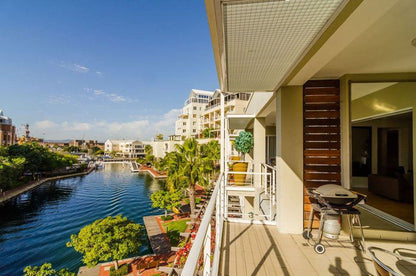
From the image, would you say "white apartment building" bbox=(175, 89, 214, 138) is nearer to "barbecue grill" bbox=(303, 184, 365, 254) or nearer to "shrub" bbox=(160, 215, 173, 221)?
"shrub" bbox=(160, 215, 173, 221)

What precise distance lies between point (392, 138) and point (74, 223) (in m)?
20.5

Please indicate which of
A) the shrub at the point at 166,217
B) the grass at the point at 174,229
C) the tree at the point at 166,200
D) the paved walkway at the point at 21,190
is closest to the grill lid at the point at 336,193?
the grass at the point at 174,229

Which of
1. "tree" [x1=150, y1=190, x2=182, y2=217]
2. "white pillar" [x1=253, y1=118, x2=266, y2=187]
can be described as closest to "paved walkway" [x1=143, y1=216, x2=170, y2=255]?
"tree" [x1=150, y1=190, x2=182, y2=217]

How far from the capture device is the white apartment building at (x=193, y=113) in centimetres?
4291

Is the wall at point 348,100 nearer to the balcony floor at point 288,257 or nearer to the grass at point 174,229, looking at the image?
the balcony floor at point 288,257

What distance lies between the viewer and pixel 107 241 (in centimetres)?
899

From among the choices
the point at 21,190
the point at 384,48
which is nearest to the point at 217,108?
the point at 21,190

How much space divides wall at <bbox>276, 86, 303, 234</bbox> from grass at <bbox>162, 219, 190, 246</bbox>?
9.37 metres

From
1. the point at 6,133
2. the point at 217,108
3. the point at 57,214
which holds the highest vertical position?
the point at 217,108

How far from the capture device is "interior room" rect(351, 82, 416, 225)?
352cm

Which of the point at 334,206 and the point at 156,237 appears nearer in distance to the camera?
the point at 334,206

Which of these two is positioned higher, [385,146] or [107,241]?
[385,146]

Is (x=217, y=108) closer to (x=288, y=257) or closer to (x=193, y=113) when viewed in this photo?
(x=193, y=113)

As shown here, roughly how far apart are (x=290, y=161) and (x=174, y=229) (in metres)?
11.4
